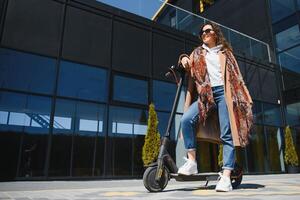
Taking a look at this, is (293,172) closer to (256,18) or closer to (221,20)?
(256,18)

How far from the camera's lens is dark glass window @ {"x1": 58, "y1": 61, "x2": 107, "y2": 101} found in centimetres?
782

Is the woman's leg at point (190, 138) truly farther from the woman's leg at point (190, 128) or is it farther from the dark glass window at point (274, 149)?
the dark glass window at point (274, 149)

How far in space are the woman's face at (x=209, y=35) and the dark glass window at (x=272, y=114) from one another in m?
11.9

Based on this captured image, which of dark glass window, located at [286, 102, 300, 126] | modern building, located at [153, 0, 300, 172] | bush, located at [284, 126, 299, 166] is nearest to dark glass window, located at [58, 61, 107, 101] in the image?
modern building, located at [153, 0, 300, 172]

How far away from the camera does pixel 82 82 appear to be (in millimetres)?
8227

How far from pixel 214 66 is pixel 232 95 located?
350mm

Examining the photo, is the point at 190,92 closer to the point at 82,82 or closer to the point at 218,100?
the point at 218,100

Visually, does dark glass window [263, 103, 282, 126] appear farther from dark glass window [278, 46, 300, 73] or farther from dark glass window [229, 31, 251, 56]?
dark glass window [229, 31, 251, 56]

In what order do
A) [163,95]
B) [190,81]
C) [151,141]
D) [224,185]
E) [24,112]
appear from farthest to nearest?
[163,95], [151,141], [24,112], [190,81], [224,185]

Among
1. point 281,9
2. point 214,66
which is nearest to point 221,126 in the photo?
point 214,66

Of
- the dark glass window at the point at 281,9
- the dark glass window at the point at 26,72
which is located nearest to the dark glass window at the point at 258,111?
the dark glass window at the point at 281,9

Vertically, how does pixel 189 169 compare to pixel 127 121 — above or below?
below

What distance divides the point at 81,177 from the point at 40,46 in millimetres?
3713

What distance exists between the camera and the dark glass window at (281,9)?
14.7m
